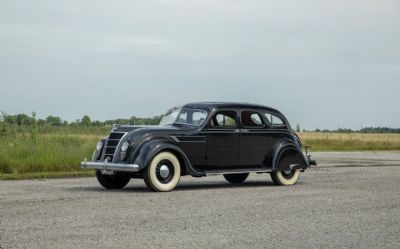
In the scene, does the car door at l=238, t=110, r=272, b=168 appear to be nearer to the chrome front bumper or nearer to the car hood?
the car hood

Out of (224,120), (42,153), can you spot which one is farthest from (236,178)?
(42,153)

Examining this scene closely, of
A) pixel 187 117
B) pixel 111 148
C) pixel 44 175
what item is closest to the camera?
pixel 111 148

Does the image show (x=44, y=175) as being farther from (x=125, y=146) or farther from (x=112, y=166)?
(x=125, y=146)

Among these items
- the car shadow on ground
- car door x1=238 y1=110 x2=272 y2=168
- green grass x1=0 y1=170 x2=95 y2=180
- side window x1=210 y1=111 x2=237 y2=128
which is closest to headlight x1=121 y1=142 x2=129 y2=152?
the car shadow on ground

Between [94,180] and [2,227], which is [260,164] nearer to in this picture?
[94,180]

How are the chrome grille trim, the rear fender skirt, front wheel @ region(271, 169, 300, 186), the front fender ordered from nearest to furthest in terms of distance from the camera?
the rear fender skirt, the chrome grille trim, the front fender, front wheel @ region(271, 169, 300, 186)

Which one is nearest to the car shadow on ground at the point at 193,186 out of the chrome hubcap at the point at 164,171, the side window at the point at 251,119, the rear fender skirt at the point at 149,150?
the chrome hubcap at the point at 164,171

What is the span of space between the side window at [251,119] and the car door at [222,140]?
0.24 metres

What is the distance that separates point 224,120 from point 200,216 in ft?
17.2

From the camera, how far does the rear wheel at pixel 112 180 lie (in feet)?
47.5

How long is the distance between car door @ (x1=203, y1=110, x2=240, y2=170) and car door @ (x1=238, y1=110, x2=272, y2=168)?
0.17 m

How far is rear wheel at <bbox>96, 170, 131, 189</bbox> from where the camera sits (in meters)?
14.5

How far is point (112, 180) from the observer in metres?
14.6

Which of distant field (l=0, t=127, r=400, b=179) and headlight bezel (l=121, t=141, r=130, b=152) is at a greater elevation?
headlight bezel (l=121, t=141, r=130, b=152)
